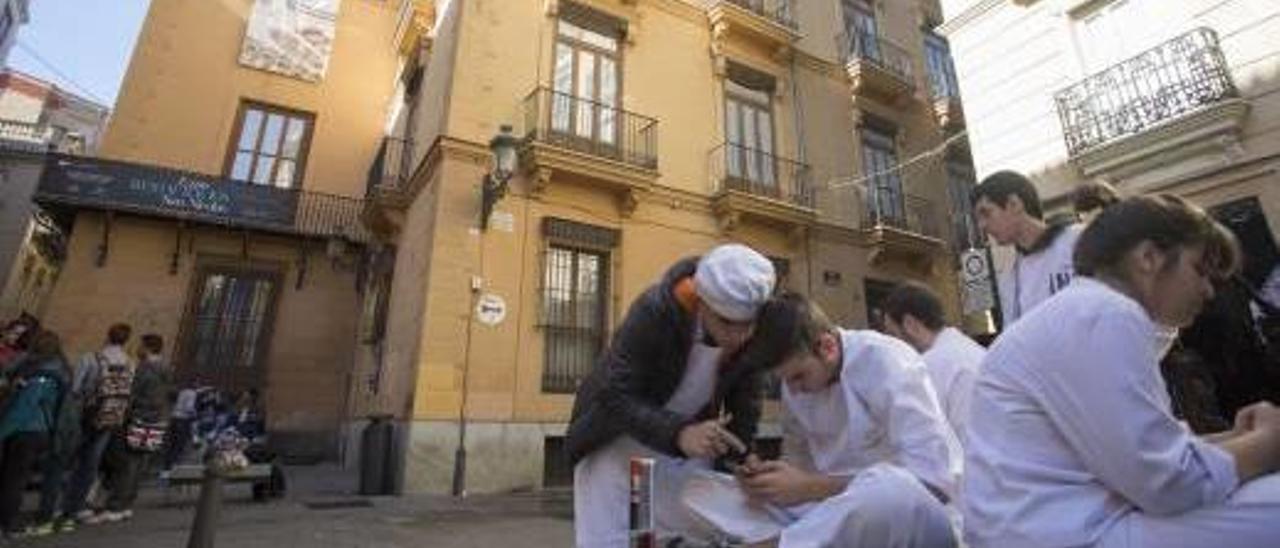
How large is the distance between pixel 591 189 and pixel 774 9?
21.4 feet

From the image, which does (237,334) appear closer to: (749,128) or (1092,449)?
(749,128)

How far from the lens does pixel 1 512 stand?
534cm

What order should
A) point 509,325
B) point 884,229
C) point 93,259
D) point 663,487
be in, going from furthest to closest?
point 884,229 → point 93,259 → point 509,325 → point 663,487

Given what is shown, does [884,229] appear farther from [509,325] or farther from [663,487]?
[663,487]

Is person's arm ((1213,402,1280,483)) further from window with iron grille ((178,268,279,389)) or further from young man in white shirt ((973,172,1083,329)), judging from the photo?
window with iron grille ((178,268,279,389))

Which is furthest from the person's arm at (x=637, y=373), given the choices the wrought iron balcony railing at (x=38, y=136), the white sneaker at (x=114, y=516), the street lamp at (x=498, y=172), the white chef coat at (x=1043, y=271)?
the wrought iron balcony railing at (x=38, y=136)

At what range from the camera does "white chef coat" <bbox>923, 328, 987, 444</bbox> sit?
2.77m

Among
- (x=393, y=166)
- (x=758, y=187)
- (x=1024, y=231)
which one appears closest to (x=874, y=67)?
(x=758, y=187)

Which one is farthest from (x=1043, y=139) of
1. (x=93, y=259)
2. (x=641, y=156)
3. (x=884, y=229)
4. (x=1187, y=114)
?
(x=93, y=259)

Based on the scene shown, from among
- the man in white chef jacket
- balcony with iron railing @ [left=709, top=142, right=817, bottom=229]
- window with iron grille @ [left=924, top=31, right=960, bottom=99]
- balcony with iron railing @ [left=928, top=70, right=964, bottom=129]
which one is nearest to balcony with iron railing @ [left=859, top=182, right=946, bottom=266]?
balcony with iron railing @ [left=709, top=142, right=817, bottom=229]

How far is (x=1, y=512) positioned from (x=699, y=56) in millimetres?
11712

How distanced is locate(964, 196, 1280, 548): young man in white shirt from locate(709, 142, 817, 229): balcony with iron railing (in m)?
10.7

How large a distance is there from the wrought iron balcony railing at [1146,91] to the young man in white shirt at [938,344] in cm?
703

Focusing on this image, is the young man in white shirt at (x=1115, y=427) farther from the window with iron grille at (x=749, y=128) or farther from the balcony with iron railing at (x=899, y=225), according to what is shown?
the balcony with iron railing at (x=899, y=225)
